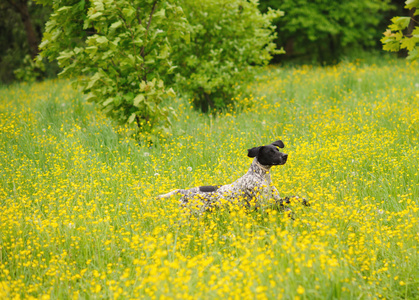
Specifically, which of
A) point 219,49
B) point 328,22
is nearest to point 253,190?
point 219,49

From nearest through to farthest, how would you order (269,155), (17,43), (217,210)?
1. (269,155)
2. (217,210)
3. (17,43)

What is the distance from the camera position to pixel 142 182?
4.82 m

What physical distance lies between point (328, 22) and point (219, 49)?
7777mm

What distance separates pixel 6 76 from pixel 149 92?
16.0 m

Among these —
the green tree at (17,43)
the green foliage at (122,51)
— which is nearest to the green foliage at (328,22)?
the green foliage at (122,51)

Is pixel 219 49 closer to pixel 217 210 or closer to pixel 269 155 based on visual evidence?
pixel 269 155

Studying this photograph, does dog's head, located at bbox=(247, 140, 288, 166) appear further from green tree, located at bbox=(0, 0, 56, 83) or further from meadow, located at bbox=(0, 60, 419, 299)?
green tree, located at bbox=(0, 0, 56, 83)

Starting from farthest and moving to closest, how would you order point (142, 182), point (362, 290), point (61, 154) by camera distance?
point (61, 154), point (142, 182), point (362, 290)

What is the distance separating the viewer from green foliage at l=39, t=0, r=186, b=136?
5836 millimetres

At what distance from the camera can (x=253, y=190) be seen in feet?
13.3

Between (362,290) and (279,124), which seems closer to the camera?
(362,290)

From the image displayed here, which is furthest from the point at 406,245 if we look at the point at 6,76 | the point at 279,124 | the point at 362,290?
the point at 6,76

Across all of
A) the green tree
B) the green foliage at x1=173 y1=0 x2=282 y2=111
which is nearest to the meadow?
the green foliage at x1=173 y1=0 x2=282 y2=111

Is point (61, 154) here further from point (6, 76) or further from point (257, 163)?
point (6, 76)
